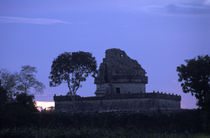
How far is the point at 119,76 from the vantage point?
8556 cm

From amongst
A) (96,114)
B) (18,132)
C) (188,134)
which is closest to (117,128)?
(96,114)

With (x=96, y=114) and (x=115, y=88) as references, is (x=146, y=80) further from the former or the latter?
(x=96, y=114)

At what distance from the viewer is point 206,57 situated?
80.7 m

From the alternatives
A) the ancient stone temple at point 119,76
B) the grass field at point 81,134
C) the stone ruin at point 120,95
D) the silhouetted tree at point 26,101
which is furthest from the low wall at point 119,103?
the grass field at point 81,134

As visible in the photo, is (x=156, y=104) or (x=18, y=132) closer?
(x=18, y=132)

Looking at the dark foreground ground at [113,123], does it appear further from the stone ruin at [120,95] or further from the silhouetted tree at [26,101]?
the stone ruin at [120,95]

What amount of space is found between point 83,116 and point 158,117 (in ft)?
37.5

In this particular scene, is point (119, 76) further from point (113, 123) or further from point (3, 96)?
point (3, 96)

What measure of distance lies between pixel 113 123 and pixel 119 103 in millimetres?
5037

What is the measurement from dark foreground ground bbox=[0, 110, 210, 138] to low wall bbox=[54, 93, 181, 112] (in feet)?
9.26

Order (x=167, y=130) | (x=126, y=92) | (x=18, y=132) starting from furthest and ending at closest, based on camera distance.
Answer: (x=126, y=92) → (x=167, y=130) → (x=18, y=132)

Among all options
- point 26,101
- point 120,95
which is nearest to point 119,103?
point 120,95

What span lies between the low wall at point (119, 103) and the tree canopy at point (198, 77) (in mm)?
4540

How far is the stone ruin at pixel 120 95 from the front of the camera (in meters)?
79.9
